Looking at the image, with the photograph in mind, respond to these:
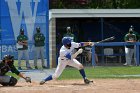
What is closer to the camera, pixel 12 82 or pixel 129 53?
pixel 12 82

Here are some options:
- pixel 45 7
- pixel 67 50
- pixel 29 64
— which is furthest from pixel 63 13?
pixel 67 50

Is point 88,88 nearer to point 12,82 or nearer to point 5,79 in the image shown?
point 12,82

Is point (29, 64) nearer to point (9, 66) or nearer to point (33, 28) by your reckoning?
point (33, 28)

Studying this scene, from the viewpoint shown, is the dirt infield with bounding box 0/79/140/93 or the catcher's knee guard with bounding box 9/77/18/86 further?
the catcher's knee guard with bounding box 9/77/18/86

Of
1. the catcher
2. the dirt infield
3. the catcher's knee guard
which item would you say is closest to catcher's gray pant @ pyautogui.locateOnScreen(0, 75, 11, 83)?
the catcher

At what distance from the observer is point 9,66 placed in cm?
1518

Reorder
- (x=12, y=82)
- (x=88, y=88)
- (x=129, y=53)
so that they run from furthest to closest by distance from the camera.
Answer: (x=129, y=53), (x=12, y=82), (x=88, y=88)

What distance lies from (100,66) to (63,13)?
14.1ft

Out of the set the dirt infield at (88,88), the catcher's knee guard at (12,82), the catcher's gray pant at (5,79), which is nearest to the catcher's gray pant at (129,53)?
the dirt infield at (88,88)

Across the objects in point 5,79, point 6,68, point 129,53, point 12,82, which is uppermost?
point 6,68

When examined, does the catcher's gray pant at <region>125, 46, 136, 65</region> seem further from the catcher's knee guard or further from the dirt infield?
the catcher's knee guard

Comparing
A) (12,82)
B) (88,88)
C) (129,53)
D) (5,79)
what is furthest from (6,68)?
(129,53)

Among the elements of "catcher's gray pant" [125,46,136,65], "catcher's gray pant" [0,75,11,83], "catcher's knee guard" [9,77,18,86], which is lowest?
"catcher's gray pant" [125,46,136,65]

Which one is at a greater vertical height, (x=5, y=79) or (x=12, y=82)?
(x=5, y=79)
